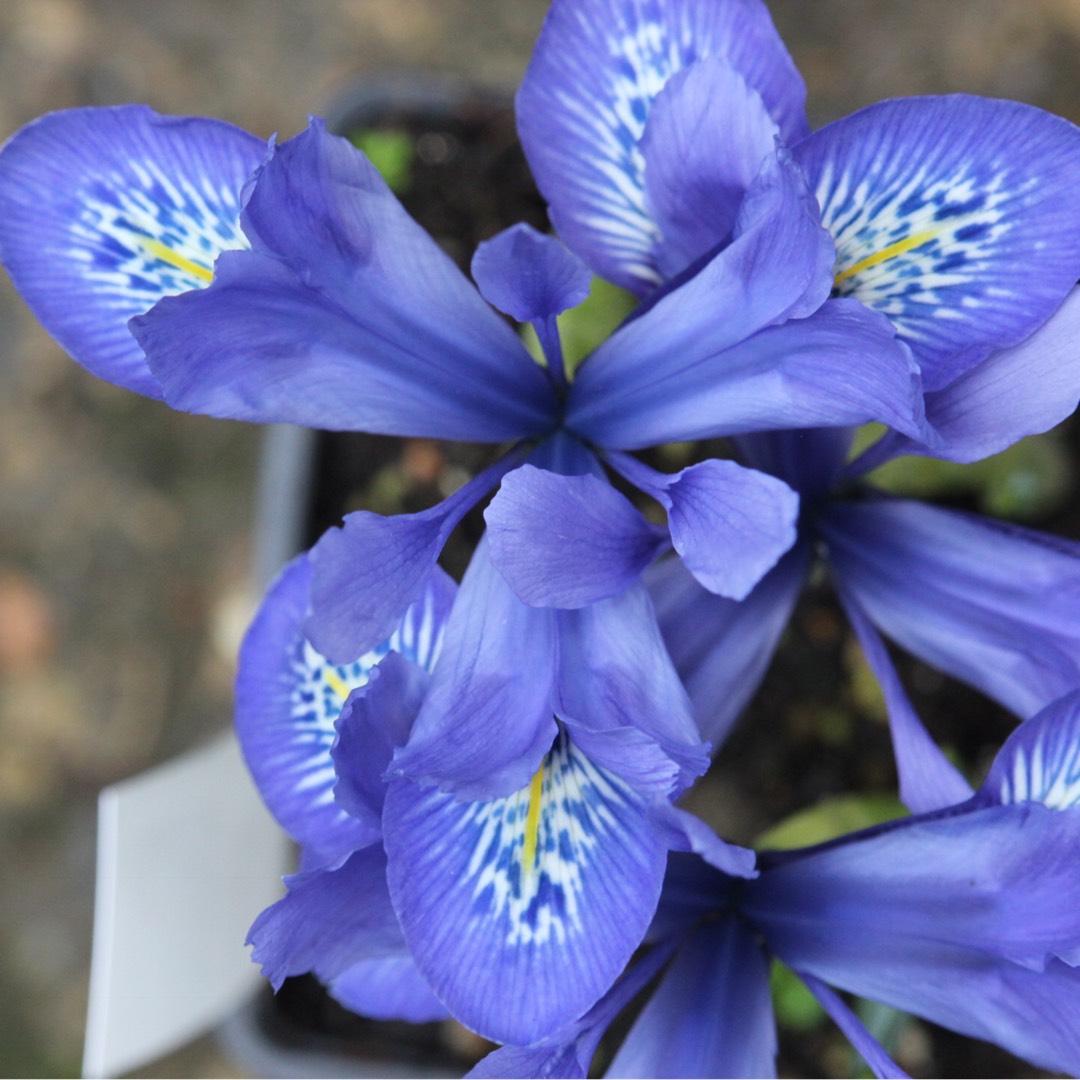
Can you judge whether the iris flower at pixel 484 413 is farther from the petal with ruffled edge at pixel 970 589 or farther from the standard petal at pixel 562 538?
the petal with ruffled edge at pixel 970 589

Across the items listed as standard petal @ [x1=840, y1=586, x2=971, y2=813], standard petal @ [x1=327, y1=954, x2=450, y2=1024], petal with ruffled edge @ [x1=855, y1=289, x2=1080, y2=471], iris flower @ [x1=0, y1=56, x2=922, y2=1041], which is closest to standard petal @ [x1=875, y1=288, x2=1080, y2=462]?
petal with ruffled edge @ [x1=855, y1=289, x2=1080, y2=471]

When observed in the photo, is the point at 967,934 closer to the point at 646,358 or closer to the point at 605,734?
the point at 605,734

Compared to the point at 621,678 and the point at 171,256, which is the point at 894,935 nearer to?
the point at 621,678

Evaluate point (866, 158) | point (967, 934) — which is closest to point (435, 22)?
point (866, 158)

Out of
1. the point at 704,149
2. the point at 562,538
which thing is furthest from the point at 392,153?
the point at 562,538

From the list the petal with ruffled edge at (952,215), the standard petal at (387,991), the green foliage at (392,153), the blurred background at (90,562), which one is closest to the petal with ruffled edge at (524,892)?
the standard petal at (387,991)
